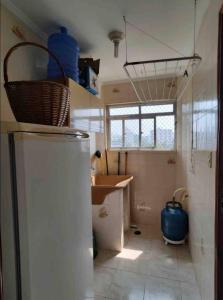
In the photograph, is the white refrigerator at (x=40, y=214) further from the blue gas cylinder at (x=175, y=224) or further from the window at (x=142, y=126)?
the window at (x=142, y=126)

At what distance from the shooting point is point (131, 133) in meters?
3.23

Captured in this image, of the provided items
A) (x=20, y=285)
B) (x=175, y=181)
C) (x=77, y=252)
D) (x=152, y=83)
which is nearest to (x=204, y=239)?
(x=77, y=252)

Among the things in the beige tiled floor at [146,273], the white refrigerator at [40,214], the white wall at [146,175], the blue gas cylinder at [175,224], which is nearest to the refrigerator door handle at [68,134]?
the white refrigerator at [40,214]

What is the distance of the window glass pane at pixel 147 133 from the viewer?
3123 millimetres

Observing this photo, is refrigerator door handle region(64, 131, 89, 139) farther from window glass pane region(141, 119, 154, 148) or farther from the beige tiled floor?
window glass pane region(141, 119, 154, 148)

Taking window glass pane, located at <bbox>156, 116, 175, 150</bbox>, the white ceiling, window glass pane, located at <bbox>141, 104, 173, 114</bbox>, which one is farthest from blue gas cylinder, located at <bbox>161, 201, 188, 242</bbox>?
the white ceiling

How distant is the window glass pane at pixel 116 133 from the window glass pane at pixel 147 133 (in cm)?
39

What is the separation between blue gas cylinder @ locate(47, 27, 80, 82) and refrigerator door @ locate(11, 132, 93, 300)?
2.78 ft

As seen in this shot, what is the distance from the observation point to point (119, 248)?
7.82 ft

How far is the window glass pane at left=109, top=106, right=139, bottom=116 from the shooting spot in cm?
320

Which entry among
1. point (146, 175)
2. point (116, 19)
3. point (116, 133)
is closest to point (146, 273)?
point (146, 175)

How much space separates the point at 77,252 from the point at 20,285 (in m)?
0.36

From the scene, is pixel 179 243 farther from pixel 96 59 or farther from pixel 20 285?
pixel 96 59

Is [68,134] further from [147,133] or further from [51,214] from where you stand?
[147,133]
